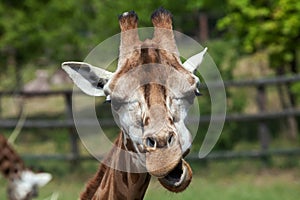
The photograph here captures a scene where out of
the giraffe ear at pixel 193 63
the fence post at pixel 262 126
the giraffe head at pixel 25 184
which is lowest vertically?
the fence post at pixel 262 126

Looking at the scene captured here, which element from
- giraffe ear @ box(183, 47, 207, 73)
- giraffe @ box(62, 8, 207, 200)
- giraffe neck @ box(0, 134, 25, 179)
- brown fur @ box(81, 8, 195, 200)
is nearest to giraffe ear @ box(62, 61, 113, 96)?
giraffe @ box(62, 8, 207, 200)

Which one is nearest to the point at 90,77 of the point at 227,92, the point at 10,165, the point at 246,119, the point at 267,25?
the point at 10,165

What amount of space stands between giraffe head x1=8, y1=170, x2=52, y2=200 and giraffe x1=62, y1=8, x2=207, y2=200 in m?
5.12

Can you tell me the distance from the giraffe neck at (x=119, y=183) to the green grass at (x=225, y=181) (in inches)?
211

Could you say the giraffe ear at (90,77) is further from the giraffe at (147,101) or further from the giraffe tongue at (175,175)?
the giraffe tongue at (175,175)

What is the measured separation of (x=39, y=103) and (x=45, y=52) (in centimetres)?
202

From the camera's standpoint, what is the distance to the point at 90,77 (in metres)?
3.53

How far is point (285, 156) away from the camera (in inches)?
459

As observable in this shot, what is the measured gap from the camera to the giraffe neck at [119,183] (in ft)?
11.4

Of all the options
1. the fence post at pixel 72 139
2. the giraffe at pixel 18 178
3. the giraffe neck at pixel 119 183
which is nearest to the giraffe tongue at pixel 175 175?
the giraffe neck at pixel 119 183

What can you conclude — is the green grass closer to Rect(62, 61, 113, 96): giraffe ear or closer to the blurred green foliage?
the blurred green foliage

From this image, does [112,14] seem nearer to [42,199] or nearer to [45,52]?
[45,52]

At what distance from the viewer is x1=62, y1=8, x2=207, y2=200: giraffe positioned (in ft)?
9.92

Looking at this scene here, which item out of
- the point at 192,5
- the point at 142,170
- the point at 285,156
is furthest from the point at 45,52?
the point at 142,170
